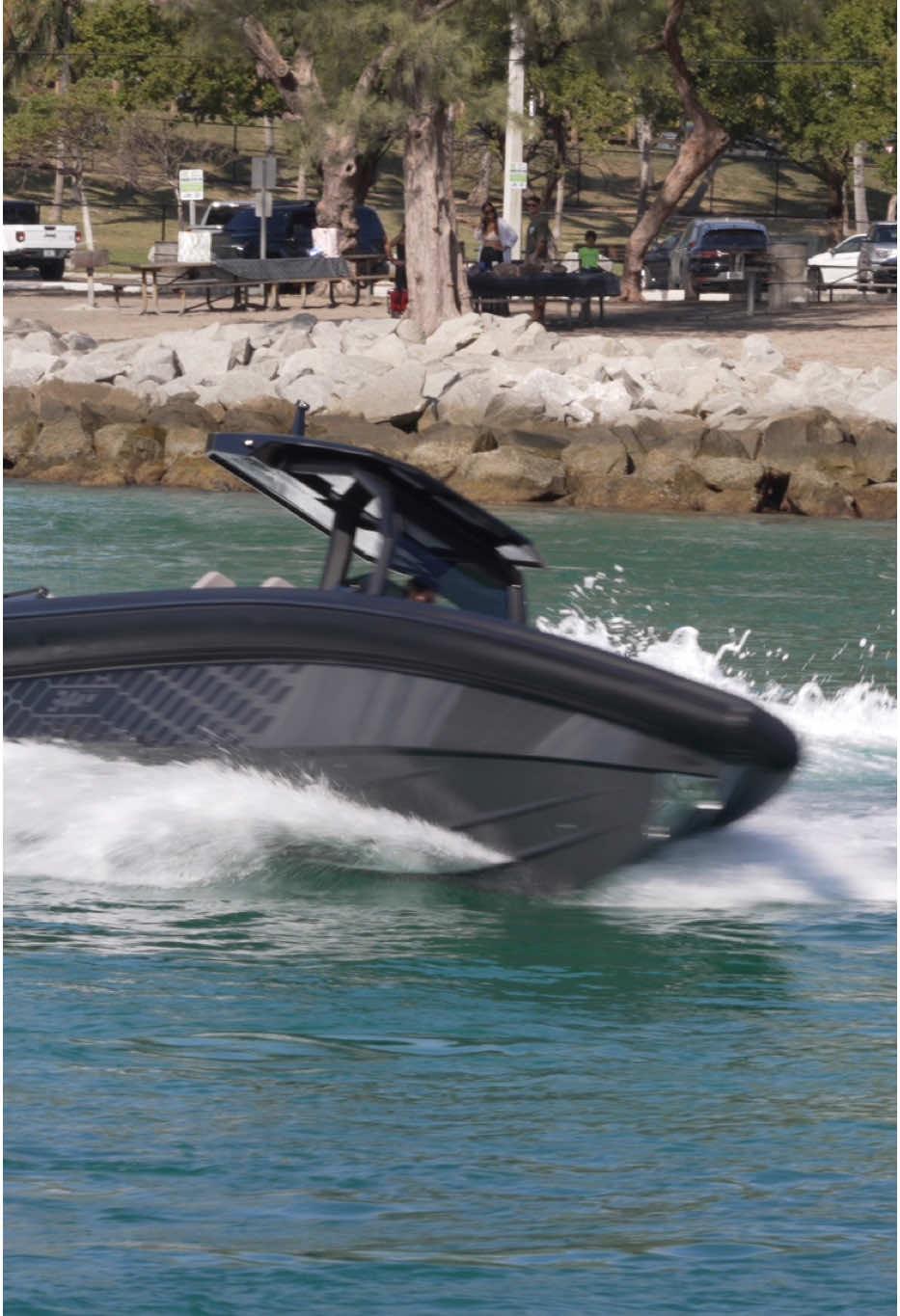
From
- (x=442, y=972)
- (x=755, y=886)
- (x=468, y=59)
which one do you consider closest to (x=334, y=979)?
(x=442, y=972)

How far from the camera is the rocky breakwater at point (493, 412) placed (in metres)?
21.2

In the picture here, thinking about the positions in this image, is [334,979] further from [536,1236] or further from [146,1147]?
[536,1236]

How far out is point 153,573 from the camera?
51.5ft

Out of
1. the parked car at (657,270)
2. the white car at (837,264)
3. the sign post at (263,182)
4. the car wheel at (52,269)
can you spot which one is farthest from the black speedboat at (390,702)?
the car wheel at (52,269)

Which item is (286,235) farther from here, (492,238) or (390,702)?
(390,702)

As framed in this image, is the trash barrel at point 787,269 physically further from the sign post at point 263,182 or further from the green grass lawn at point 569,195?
the green grass lawn at point 569,195

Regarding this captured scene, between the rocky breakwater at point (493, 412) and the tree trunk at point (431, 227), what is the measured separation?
154 centimetres

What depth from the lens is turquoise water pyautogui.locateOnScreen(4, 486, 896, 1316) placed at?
15.9ft

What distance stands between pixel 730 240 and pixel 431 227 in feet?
44.7

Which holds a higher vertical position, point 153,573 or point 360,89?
point 360,89

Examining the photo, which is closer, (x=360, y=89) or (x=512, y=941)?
(x=512, y=941)

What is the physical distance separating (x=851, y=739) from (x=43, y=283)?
33.4 m

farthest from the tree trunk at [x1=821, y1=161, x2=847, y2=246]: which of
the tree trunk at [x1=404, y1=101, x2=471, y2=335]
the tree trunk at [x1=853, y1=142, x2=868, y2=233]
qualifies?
the tree trunk at [x1=404, y1=101, x2=471, y2=335]

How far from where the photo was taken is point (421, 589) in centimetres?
782
